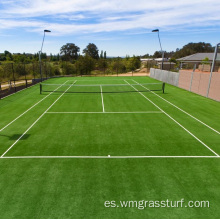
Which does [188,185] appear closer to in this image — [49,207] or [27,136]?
[49,207]

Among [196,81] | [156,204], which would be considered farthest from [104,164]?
[196,81]

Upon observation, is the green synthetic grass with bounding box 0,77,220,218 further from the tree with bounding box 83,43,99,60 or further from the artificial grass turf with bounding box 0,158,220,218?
the tree with bounding box 83,43,99,60

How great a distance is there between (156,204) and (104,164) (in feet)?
9.69

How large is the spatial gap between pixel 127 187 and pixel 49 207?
2713 millimetres

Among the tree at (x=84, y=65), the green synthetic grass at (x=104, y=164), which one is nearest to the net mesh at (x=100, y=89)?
the green synthetic grass at (x=104, y=164)

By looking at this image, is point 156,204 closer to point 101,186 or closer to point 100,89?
point 101,186

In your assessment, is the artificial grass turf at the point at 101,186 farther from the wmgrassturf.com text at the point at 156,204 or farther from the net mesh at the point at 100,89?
the net mesh at the point at 100,89

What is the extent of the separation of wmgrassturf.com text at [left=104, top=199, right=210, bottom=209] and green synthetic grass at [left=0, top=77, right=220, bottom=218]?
128 millimetres

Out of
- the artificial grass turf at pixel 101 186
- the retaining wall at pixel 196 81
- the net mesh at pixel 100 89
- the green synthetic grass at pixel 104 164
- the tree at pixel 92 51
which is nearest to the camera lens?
the artificial grass turf at pixel 101 186

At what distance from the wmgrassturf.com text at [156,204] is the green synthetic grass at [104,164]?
0.42 feet

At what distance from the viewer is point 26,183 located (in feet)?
23.7

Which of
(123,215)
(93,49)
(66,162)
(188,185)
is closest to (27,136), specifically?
(66,162)

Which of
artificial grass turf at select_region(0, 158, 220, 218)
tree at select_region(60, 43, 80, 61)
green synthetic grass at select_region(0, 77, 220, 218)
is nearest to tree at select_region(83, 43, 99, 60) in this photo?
tree at select_region(60, 43, 80, 61)

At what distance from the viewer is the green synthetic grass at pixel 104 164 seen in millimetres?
6070
